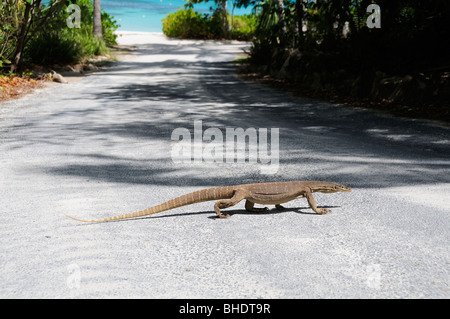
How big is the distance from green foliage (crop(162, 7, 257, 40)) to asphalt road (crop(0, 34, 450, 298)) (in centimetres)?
3443

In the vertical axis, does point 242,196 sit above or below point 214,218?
above

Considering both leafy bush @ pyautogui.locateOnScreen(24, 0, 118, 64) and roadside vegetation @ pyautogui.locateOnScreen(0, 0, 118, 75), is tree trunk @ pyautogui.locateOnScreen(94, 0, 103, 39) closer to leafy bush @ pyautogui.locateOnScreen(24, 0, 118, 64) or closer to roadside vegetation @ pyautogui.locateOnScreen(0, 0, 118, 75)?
roadside vegetation @ pyautogui.locateOnScreen(0, 0, 118, 75)

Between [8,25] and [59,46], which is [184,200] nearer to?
[8,25]

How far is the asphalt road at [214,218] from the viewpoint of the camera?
127 inches

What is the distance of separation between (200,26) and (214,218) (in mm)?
41630

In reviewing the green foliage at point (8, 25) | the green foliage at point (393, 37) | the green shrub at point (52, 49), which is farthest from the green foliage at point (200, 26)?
the green foliage at point (8, 25)

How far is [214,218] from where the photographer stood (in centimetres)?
456

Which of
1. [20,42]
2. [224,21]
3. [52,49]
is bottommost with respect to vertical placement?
[52,49]

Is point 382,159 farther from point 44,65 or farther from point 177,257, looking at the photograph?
point 44,65

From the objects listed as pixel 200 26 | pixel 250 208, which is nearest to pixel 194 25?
pixel 200 26

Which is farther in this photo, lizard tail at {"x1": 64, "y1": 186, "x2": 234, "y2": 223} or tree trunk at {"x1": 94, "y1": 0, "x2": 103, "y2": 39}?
tree trunk at {"x1": 94, "y1": 0, "x2": 103, "y2": 39}

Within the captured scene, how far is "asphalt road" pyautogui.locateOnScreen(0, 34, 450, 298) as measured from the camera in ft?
10.6

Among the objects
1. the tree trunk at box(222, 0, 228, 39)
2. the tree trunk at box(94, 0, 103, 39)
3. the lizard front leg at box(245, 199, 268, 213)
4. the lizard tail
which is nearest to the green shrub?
the tree trunk at box(94, 0, 103, 39)

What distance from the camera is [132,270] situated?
3.40 metres
